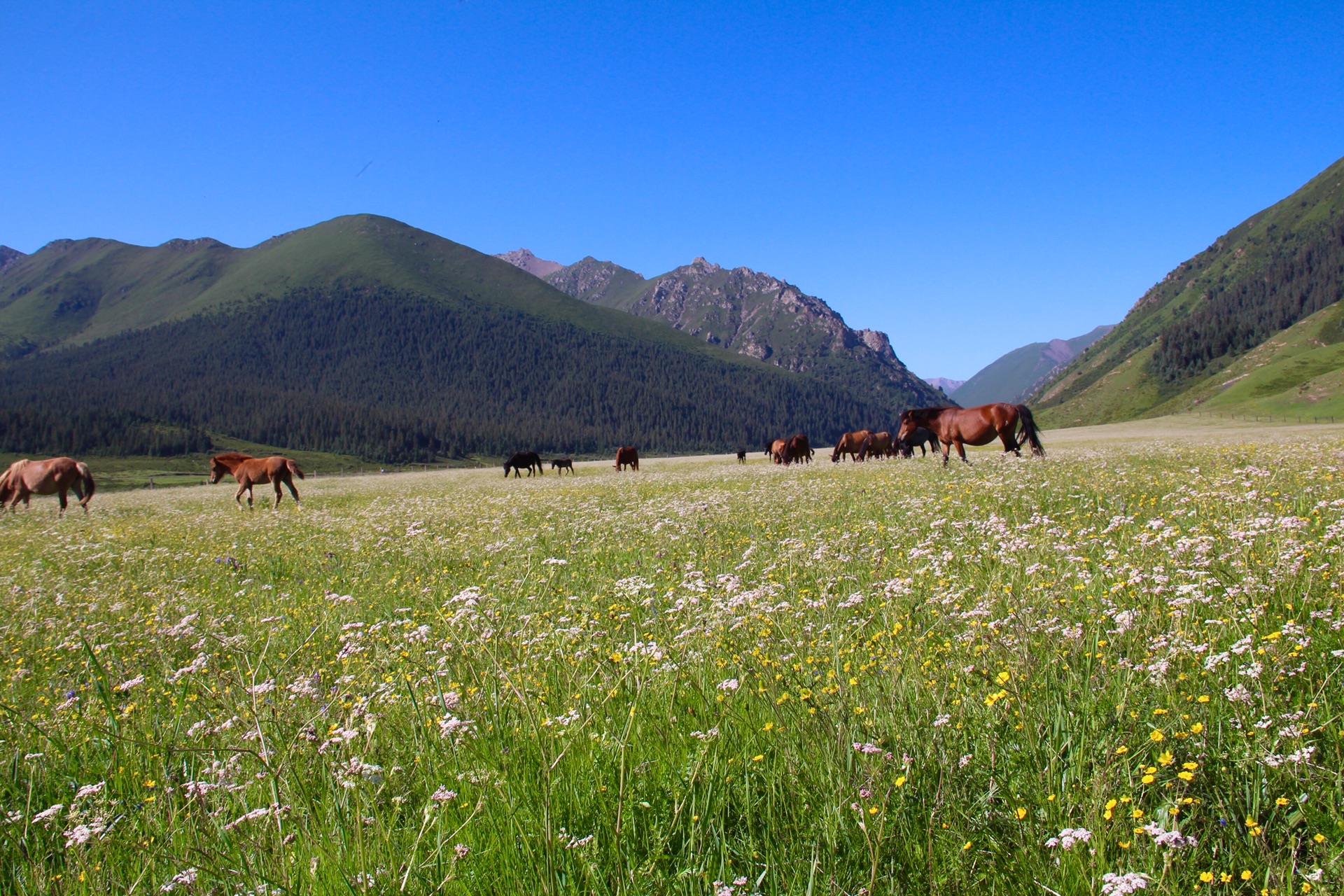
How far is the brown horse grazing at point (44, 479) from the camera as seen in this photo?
2692cm

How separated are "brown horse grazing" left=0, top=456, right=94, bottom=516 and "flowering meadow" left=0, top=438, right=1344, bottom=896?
1012 inches

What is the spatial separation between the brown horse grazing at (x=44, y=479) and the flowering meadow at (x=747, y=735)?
2569 cm

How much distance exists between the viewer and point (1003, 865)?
96.6 inches

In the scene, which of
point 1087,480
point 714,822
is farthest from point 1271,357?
point 714,822

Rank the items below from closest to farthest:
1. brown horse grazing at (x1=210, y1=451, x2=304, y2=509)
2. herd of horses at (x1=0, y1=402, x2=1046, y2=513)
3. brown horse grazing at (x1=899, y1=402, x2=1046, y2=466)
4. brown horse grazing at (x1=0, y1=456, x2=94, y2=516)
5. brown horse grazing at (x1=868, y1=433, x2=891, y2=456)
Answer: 1. brown horse grazing at (x1=899, y1=402, x2=1046, y2=466)
2. herd of horses at (x1=0, y1=402, x2=1046, y2=513)
3. brown horse grazing at (x1=210, y1=451, x2=304, y2=509)
4. brown horse grazing at (x1=0, y1=456, x2=94, y2=516)
5. brown horse grazing at (x1=868, y1=433, x2=891, y2=456)

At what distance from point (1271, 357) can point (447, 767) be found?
256036mm

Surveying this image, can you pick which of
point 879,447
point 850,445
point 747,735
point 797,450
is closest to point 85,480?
point 747,735

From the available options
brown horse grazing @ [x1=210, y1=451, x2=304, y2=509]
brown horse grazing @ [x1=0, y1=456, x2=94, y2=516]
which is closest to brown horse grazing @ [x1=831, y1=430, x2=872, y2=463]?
brown horse grazing @ [x1=210, y1=451, x2=304, y2=509]

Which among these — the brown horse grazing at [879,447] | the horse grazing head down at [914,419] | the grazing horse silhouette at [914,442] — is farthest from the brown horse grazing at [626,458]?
the horse grazing head down at [914,419]

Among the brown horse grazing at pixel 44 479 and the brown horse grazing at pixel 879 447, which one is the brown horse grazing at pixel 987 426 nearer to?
the brown horse grazing at pixel 879 447

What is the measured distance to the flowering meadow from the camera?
8.01ft

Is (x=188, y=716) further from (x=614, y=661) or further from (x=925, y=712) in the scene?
(x=925, y=712)

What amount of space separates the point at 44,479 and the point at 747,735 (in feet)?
115

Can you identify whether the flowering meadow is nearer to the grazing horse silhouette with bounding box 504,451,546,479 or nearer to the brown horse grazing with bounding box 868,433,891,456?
the brown horse grazing with bounding box 868,433,891,456
